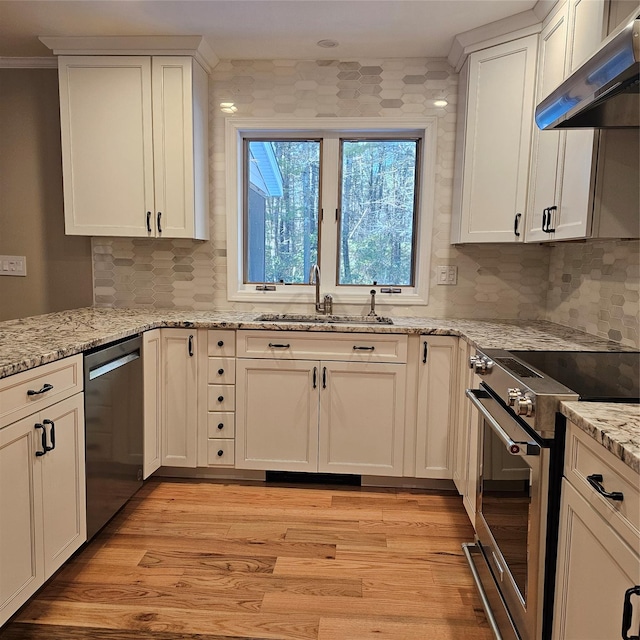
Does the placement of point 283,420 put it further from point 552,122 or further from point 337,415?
point 552,122

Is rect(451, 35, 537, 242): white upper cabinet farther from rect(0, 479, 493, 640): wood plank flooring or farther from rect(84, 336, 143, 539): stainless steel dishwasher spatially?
rect(84, 336, 143, 539): stainless steel dishwasher

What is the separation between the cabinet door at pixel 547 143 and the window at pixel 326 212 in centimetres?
77

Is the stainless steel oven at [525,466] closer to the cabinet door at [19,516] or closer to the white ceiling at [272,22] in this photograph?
the cabinet door at [19,516]

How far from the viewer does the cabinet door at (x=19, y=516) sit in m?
1.54

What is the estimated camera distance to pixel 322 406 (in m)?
2.77

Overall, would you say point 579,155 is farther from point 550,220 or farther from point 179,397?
point 179,397

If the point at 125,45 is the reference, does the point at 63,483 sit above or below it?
below

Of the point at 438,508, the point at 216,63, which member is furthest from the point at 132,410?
the point at 216,63

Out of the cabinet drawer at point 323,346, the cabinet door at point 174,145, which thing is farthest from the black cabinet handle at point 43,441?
the cabinet door at point 174,145

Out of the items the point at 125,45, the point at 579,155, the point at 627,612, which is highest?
the point at 125,45

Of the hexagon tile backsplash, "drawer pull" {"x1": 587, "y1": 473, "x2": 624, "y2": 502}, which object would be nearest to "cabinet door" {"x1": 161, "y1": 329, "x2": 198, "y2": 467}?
the hexagon tile backsplash

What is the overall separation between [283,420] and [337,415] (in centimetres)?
29

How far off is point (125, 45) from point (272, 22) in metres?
0.83

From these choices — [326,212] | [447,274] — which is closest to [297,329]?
[326,212]
